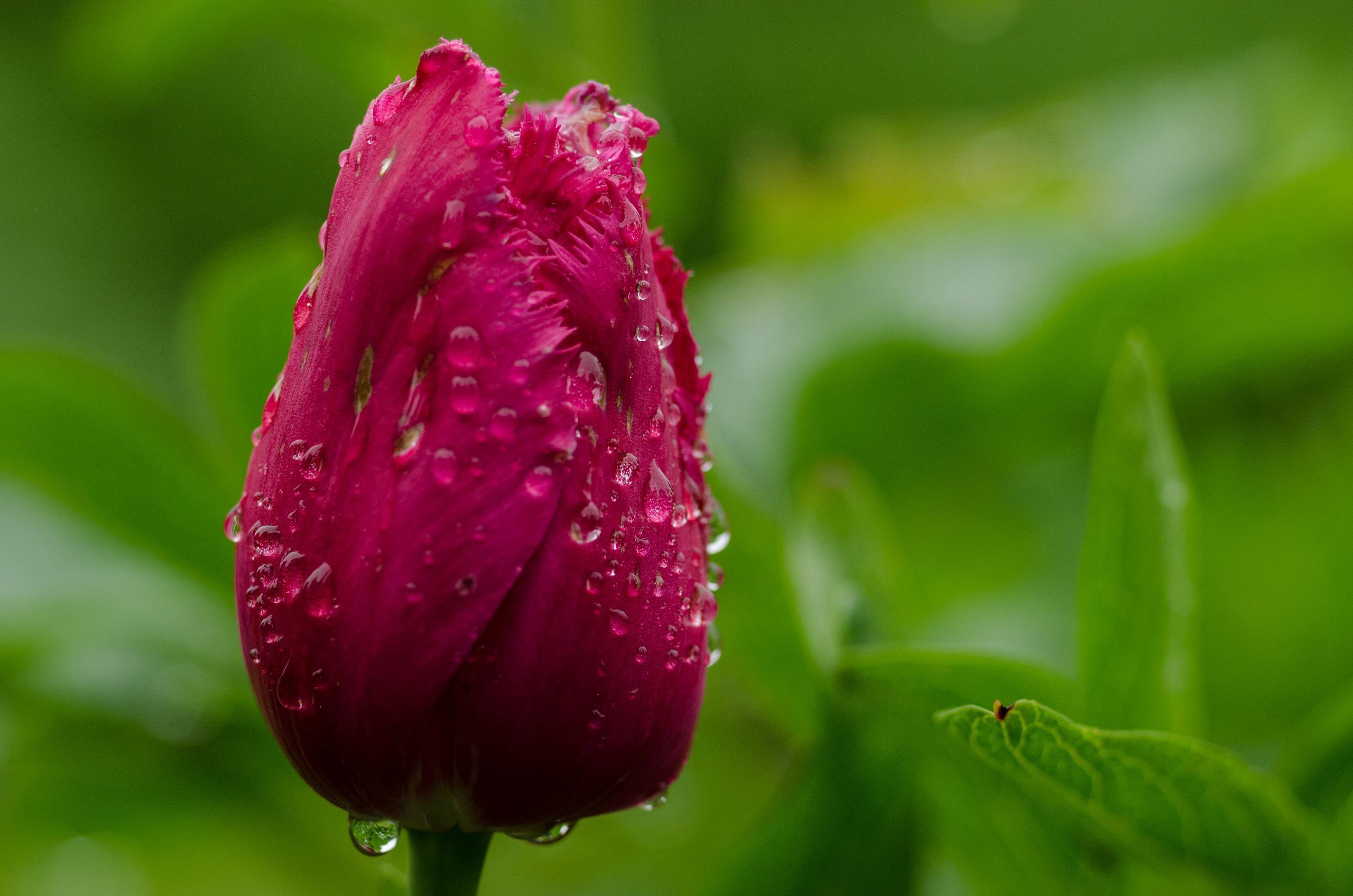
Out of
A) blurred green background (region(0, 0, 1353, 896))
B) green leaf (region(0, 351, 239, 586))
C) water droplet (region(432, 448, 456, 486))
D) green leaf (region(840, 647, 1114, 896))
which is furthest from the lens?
green leaf (region(0, 351, 239, 586))

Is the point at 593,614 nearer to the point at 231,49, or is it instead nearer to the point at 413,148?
the point at 413,148

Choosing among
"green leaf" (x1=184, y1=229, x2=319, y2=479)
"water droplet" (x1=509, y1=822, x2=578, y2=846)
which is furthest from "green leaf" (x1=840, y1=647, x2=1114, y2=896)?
"green leaf" (x1=184, y1=229, x2=319, y2=479)

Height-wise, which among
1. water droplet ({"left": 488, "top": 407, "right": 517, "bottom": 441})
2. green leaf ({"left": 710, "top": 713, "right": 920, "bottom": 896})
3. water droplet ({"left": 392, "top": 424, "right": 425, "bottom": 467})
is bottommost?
green leaf ({"left": 710, "top": 713, "right": 920, "bottom": 896})

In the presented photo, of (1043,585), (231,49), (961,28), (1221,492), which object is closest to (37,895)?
(1043,585)

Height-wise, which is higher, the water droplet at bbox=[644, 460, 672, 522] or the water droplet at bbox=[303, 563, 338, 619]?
the water droplet at bbox=[644, 460, 672, 522]

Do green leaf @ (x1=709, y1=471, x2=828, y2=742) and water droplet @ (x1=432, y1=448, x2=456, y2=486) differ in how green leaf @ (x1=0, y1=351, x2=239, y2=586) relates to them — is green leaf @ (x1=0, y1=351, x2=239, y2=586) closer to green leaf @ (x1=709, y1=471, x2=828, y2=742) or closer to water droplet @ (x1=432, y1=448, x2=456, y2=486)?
green leaf @ (x1=709, y1=471, x2=828, y2=742)

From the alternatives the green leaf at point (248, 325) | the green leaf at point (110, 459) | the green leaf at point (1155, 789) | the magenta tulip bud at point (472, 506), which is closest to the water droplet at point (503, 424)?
the magenta tulip bud at point (472, 506)

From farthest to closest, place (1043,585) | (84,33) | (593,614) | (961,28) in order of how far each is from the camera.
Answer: (961,28) < (84,33) < (1043,585) < (593,614)

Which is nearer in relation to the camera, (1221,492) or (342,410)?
(342,410)
